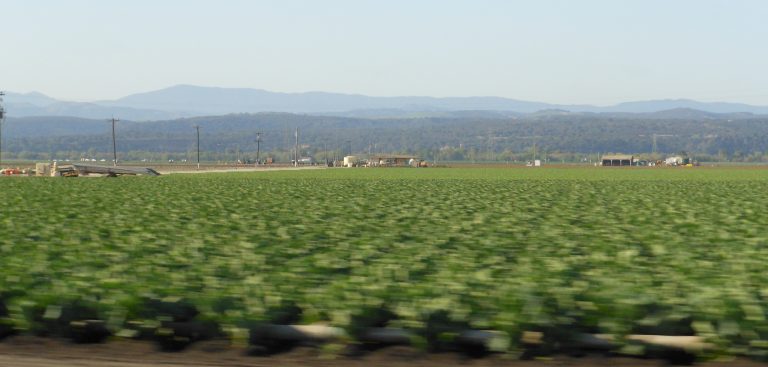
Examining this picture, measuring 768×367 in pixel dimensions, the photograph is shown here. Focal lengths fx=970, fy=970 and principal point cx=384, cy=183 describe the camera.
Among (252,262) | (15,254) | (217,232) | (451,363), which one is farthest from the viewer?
(217,232)

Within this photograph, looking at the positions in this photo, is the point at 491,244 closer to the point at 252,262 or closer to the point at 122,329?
the point at 252,262

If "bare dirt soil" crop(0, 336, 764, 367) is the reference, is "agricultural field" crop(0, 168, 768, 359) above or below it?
above

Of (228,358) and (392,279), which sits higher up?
(392,279)

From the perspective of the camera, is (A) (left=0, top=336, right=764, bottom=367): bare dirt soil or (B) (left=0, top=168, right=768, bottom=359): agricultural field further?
(B) (left=0, top=168, right=768, bottom=359): agricultural field

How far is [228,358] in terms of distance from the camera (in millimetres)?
10352

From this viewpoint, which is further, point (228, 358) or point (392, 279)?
point (392, 279)

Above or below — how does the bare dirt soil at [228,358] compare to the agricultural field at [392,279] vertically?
below

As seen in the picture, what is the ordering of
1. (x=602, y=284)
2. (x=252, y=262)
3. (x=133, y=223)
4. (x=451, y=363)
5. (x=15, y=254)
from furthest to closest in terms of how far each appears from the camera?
(x=133, y=223)
(x=15, y=254)
(x=252, y=262)
(x=602, y=284)
(x=451, y=363)

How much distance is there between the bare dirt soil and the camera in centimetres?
1006

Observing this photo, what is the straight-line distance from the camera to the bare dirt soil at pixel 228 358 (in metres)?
10.1

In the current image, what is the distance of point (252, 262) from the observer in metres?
15.1

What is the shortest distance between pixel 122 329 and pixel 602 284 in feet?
19.2

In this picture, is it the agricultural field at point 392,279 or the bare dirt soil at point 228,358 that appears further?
the agricultural field at point 392,279

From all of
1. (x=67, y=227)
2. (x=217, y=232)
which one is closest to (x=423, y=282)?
(x=217, y=232)
